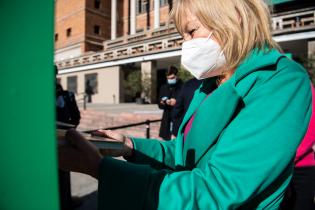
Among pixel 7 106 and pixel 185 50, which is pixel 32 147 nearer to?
pixel 7 106

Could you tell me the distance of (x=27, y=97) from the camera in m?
0.48

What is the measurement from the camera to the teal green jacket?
27.4 inches

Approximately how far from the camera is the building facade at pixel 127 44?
13443mm

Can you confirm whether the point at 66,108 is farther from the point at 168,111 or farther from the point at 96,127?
the point at 96,127

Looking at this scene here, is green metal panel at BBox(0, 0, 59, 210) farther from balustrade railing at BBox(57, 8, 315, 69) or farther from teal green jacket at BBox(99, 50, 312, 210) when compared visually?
balustrade railing at BBox(57, 8, 315, 69)

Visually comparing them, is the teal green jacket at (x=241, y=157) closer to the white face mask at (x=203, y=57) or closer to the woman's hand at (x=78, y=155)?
the woman's hand at (x=78, y=155)

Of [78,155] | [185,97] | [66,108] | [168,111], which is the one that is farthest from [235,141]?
[168,111]

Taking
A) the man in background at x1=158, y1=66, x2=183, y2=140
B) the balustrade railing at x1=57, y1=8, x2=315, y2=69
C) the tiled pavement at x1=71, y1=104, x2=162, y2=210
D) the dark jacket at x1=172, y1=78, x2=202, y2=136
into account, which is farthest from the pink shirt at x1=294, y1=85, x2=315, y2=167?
the balustrade railing at x1=57, y1=8, x2=315, y2=69

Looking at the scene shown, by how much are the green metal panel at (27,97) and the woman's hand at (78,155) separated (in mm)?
192

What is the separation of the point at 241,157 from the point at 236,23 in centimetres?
47

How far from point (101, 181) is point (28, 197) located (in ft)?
0.80

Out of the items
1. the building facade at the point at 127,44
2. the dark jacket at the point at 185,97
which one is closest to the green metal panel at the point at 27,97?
the dark jacket at the point at 185,97

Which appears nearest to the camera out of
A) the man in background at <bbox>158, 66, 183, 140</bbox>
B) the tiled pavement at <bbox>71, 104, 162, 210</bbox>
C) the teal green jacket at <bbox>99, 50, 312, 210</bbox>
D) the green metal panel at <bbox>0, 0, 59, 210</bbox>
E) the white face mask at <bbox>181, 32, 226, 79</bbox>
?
the green metal panel at <bbox>0, 0, 59, 210</bbox>

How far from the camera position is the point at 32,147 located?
1.62ft
